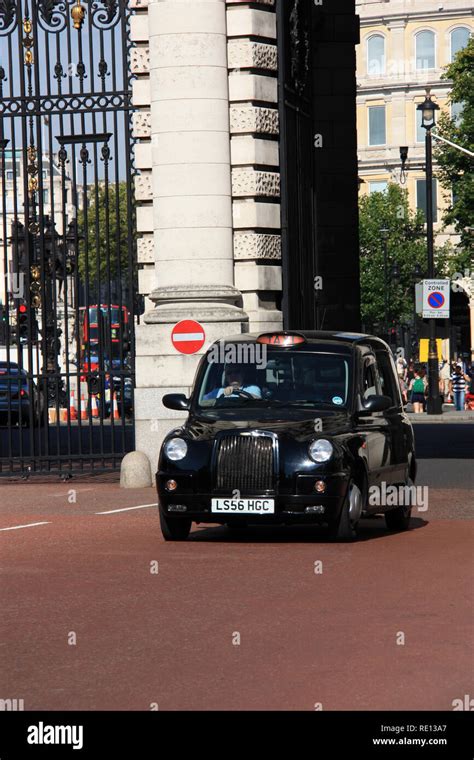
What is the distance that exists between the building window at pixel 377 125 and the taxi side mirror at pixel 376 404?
82.8 metres

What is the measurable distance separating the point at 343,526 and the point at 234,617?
4.59 m

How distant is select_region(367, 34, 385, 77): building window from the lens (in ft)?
316

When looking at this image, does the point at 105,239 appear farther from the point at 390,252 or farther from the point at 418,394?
the point at 390,252

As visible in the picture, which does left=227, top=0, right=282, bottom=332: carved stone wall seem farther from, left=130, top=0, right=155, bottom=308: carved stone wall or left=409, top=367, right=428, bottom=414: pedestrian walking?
→ left=409, top=367, right=428, bottom=414: pedestrian walking

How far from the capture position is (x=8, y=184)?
65750 mm

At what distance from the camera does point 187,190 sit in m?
23.1

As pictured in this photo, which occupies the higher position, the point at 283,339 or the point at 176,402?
the point at 283,339

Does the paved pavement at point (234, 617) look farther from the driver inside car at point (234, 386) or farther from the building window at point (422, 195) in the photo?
the building window at point (422, 195)

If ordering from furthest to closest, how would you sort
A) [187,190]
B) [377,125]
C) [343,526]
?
[377,125] → [187,190] → [343,526]

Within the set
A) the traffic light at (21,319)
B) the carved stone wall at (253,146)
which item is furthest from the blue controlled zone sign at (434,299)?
the carved stone wall at (253,146)

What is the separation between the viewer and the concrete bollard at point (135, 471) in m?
22.1

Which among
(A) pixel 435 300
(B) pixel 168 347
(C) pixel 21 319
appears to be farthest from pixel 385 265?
(B) pixel 168 347

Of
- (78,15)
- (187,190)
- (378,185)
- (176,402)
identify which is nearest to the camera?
(176,402)

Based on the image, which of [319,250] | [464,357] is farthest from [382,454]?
[464,357]
